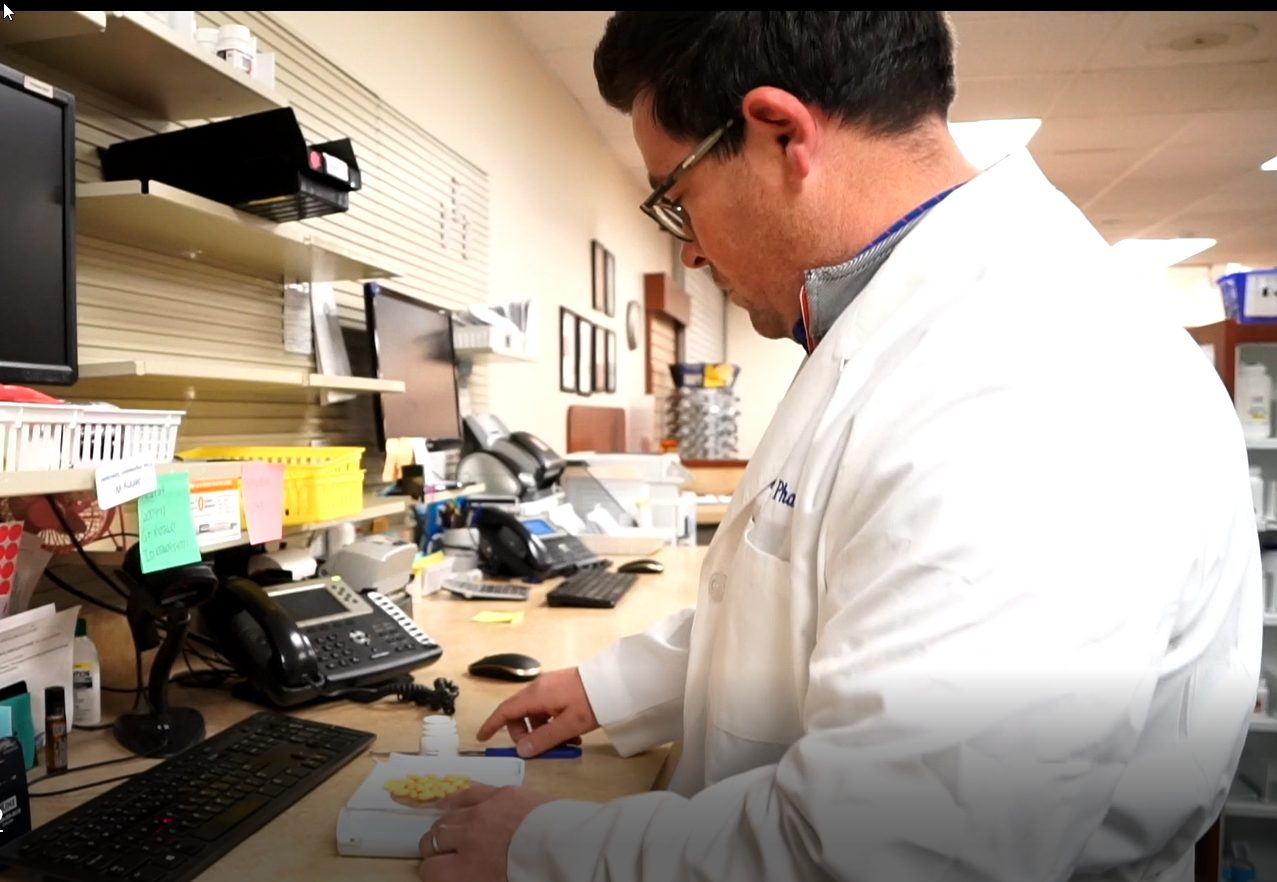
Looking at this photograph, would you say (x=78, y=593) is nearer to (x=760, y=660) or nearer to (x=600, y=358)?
(x=760, y=660)

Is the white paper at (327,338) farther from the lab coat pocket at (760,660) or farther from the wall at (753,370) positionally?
the wall at (753,370)

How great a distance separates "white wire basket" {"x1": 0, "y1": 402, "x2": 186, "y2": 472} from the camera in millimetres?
868

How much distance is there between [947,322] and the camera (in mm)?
725

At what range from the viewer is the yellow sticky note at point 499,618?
5.74 ft

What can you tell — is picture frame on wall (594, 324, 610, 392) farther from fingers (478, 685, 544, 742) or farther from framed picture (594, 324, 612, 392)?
fingers (478, 685, 544, 742)

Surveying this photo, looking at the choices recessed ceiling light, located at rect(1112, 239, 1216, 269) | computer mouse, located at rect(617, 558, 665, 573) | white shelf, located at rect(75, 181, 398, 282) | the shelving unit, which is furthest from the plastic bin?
recessed ceiling light, located at rect(1112, 239, 1216, 269)

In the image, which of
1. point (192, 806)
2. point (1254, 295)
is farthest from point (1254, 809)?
point (192, 806)

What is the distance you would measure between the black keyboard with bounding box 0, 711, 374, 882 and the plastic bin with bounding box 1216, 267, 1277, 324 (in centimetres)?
290

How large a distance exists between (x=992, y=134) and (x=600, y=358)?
8.58ft

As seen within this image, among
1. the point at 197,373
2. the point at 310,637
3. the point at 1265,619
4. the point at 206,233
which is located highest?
the point at 206,233

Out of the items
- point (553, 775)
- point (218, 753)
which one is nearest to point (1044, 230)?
point (553, 775)

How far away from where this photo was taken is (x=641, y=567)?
2.34 meters

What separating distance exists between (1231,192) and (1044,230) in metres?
6.63

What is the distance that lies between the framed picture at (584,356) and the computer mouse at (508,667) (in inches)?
110
